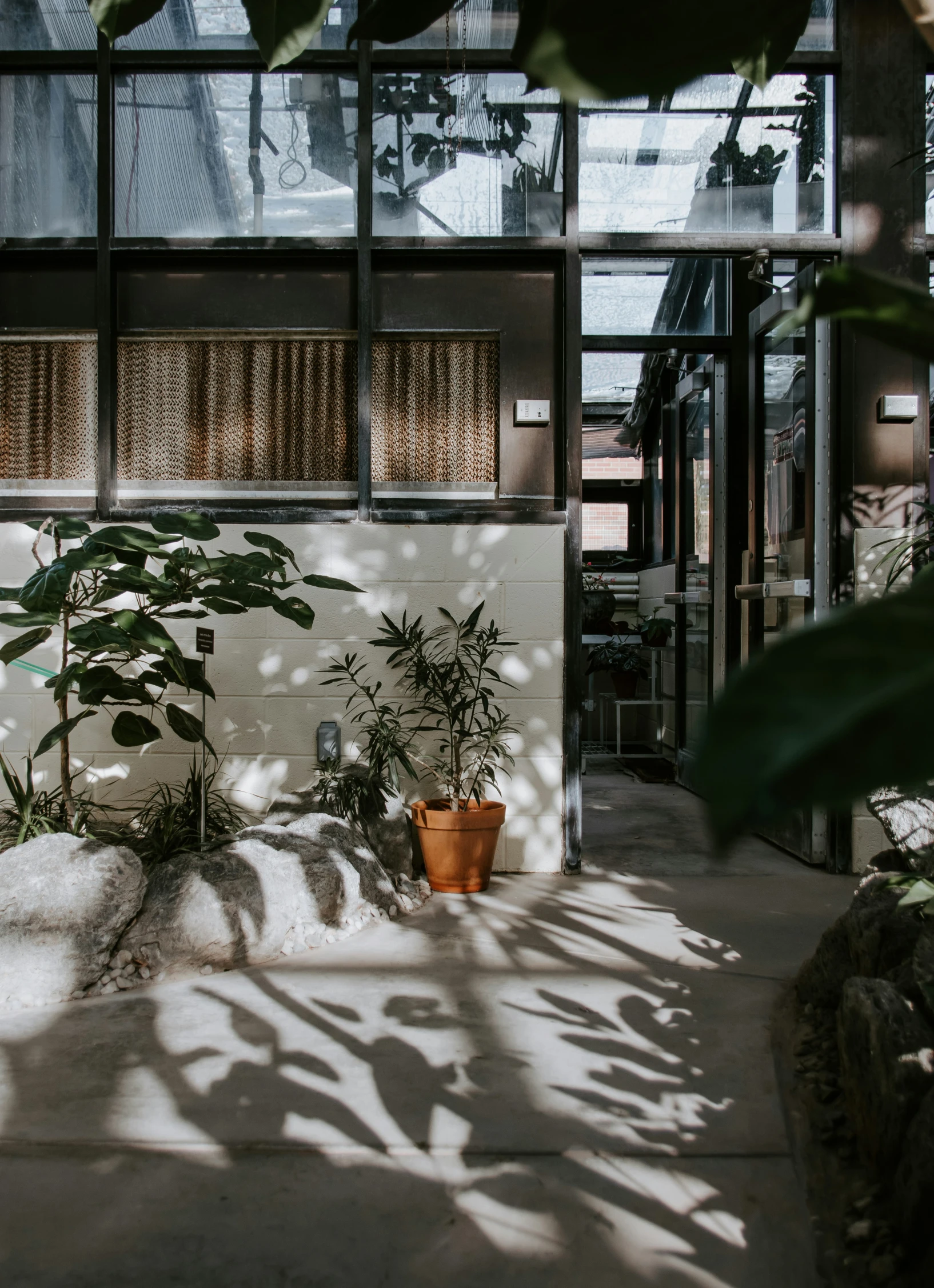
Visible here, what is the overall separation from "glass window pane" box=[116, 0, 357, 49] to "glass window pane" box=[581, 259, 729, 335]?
1528 mm

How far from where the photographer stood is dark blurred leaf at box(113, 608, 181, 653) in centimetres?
264

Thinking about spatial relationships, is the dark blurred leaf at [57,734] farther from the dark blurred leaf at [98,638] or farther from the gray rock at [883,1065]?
the gray rock at [883,1065]

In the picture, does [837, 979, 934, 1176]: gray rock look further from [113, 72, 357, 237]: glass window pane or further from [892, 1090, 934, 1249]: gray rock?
[113, 72, 357, 237]: glass window pane

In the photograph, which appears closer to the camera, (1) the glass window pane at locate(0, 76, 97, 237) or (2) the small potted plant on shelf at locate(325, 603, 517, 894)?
(2) the small potted plant on shelf at locate(325, 603, 517, 894)

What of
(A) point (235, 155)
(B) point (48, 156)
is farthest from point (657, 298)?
(B) point (48, 156)

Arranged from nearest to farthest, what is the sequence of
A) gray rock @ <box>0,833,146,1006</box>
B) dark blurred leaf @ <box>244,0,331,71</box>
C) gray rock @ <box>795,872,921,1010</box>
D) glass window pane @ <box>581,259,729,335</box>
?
dark blurred leaf @ <box>244,0,331,71</box> < gray rock @ <box>795,872,921,1010</box> < gray rock @ <box>0,833,146,1006</box> < glass window pane @ <box>581,259,729,335</box>

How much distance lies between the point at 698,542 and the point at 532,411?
2.25 metres

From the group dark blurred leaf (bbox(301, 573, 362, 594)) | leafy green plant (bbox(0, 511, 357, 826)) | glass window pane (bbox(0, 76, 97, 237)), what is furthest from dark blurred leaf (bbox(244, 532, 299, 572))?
glass window pane (bbox(0, 76, 97, 237))

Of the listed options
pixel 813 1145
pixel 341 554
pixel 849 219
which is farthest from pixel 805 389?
pixel 813 1145

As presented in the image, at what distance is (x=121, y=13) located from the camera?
0.41 m

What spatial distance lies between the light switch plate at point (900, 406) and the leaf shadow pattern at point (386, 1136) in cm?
224

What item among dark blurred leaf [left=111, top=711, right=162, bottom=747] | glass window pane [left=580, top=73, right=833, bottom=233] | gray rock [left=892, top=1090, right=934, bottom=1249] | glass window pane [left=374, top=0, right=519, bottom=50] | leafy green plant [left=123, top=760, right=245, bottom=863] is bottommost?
gray rock [left=892, top=1090, right=934, bottom=1249]

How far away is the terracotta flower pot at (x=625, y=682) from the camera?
716 centimetres

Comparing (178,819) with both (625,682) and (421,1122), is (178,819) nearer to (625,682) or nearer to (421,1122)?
(421,1122)
